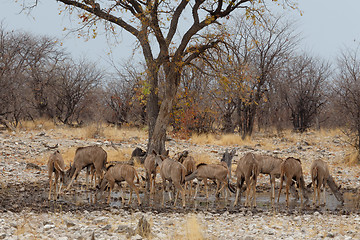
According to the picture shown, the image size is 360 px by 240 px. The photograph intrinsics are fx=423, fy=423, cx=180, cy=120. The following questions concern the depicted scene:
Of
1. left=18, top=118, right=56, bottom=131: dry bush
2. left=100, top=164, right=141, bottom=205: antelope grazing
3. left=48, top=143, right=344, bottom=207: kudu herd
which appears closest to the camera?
left=100, top=164, right=141, bottom=205: antelope grazing

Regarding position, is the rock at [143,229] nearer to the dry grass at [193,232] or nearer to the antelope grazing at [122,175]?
the dry grass at [193,232]

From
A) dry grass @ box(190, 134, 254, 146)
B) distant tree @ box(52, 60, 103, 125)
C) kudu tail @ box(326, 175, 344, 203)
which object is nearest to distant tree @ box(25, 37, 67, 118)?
distant tree @ box(52, 60, 103, 125)

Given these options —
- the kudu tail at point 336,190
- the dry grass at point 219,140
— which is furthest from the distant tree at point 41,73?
the kudu tail at point 336,190

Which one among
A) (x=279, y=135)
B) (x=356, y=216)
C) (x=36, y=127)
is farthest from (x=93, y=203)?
(x=279, y=135)

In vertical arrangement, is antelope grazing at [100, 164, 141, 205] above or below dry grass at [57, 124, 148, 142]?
below

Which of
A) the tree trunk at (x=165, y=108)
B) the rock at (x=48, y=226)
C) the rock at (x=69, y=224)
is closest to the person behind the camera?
the rock at (x=48, y=226)

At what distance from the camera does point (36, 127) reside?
2778 cm

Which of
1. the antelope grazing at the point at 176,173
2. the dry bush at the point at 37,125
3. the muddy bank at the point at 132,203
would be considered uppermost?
the dry bush at the point at 37,125

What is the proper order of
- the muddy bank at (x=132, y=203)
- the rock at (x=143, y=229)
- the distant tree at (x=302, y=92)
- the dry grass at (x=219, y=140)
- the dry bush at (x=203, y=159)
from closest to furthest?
the rock at (x=143, y=229) → the muddy bank at (x=132, y=203) → the dry bush at (x=203, y=159) → the dry grass at (x=219, y=140) → the distant tree at (x=302, y=92)

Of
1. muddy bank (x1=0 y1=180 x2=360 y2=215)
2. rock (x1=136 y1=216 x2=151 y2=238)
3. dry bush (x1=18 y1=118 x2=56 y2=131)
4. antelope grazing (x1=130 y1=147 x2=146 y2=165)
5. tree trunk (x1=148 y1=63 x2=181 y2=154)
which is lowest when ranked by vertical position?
muddy bank (x1=0 y1=180 x2=360 y2=215)

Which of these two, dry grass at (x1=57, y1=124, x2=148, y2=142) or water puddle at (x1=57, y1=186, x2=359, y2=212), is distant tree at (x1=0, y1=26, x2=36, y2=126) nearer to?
dry grass at (x1=57, y1=124, x2=148, y2=142)

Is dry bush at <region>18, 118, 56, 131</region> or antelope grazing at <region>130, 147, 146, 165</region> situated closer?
antelope grazing at <region>130, 147, 146, 165</region>

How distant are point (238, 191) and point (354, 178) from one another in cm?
665

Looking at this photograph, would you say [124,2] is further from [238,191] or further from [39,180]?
[238,191]
